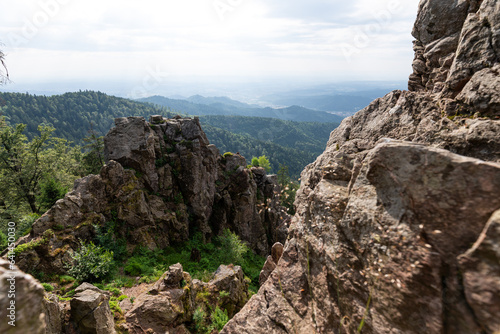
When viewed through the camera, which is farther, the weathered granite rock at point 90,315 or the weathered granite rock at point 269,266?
the weathered granite rock at point 269,266

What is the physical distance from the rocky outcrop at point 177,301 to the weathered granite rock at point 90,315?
129 cm

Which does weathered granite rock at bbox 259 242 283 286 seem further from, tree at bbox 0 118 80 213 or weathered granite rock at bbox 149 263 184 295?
tree at bbox 0 118 80 213

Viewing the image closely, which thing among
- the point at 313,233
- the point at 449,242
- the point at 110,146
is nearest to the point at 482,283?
the point at 449,242

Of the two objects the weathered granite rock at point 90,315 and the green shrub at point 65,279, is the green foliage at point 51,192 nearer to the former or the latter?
the green shrub at point 65,279

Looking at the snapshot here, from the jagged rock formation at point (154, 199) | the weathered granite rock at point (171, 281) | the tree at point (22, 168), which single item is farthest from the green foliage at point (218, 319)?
the tree at point (22, 168)

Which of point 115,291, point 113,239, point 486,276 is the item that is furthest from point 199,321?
point 486,276

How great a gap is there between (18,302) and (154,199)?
24.4 metres

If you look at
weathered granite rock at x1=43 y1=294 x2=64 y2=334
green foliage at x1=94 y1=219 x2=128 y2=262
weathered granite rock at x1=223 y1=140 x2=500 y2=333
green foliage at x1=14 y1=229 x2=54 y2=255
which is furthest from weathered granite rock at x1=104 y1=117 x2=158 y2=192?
weathered granite rock at x1=223 y1=140 x2=500 y2=333

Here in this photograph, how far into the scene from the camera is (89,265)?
54.1ft

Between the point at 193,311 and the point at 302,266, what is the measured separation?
32.0 ft

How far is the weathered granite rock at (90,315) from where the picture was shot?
1025 cm

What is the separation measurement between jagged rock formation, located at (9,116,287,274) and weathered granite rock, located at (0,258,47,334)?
10901 millimetres

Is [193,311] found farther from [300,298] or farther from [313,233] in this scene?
[313,233]

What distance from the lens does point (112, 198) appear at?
2278 centimetres
